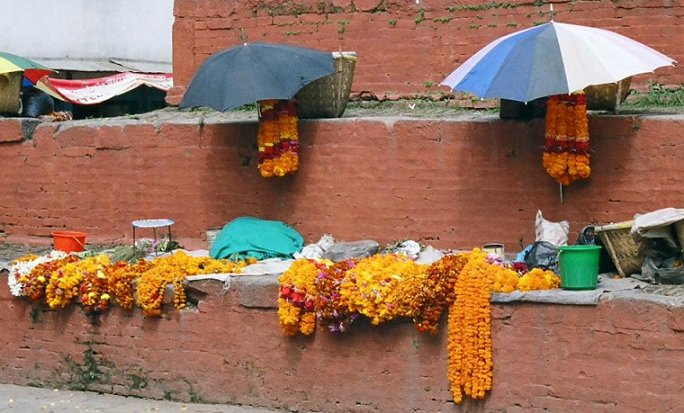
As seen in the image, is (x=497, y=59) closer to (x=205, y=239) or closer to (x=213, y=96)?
(x=213, y=96)

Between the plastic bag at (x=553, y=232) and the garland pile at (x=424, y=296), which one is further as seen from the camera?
the plastic bag at (x=553, y=232)

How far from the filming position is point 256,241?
9.21 meters

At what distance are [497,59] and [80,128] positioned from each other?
413cm

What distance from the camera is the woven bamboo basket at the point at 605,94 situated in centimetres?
861

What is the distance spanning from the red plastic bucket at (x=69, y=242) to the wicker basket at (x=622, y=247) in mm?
4596

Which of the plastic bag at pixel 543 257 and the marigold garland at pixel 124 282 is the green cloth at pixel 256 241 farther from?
the plastic bag at pixel 543 257

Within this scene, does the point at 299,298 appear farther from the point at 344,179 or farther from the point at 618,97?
the point at 618,97

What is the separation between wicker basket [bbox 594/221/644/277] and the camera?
778 cm

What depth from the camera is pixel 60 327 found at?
9.47 metres

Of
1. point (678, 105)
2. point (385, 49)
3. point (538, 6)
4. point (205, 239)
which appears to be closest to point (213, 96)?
point (205, 239)

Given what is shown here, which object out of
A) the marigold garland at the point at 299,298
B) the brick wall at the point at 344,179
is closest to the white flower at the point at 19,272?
the brick wall at the point at 344,179

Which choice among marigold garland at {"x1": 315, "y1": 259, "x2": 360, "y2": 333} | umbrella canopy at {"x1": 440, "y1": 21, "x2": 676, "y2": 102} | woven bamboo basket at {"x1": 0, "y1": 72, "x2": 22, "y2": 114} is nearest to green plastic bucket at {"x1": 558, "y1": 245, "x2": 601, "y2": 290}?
umbrella canopy at {"x1": 440, "y1": 21, "x2": 676, "y2": 102}

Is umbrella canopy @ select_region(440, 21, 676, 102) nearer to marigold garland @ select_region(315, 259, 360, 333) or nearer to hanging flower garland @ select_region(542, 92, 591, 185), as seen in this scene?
hanging flower garland @ select_region(542, 92, 591, 185)

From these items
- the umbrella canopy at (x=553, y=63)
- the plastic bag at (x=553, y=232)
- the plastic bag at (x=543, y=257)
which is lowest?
→ the plastic bag at (x=543, y=257)
